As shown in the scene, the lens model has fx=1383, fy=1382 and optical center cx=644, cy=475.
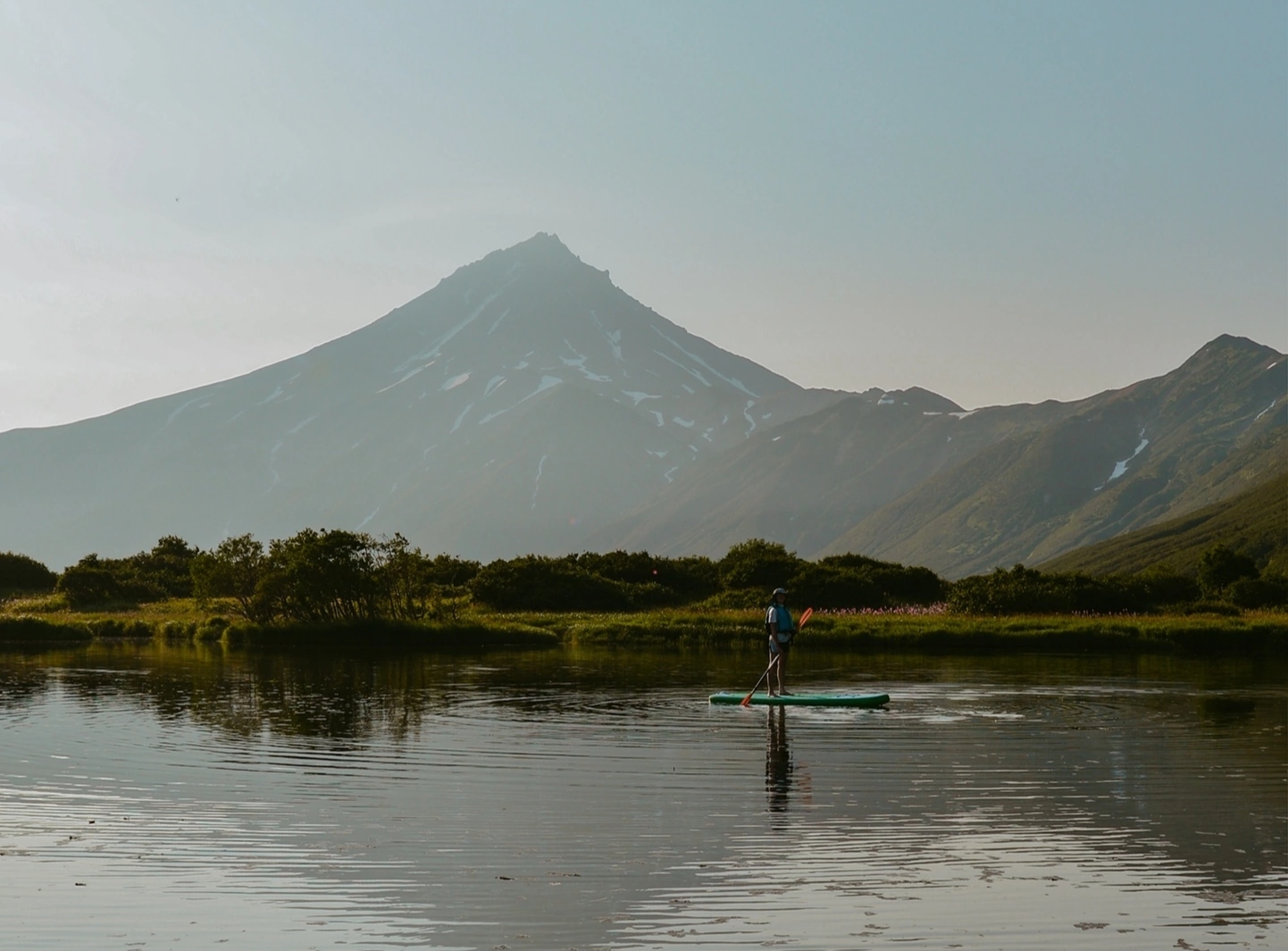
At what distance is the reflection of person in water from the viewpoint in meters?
16.6

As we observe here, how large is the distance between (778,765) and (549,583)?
52773 mm

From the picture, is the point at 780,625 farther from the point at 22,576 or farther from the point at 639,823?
the point at 22,576

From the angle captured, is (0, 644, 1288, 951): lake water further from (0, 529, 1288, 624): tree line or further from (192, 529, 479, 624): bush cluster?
(0, 529, 1288, 624): tree line

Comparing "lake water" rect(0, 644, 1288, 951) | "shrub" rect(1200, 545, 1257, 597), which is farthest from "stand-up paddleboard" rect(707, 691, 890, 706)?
"shrub" rect(1200, 545, 1257, 597)

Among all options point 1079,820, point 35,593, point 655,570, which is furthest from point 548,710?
point 35,593

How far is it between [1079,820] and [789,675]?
70.2 feet

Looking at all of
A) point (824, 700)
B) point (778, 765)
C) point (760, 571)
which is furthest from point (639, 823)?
point (760, 571)

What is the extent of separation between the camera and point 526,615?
6456 centimetres

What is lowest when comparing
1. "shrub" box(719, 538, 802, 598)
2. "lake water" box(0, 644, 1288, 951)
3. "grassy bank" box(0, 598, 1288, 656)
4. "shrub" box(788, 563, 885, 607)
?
"lake water" box(0, 644, 1288, 951)

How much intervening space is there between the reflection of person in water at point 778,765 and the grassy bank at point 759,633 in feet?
88.2

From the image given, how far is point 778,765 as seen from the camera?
19500 mm

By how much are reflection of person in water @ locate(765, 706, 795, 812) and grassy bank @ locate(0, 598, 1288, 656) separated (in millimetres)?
26898

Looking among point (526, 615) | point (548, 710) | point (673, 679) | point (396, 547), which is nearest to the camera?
point (548, 710)

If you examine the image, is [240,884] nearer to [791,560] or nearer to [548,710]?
[548,710]
